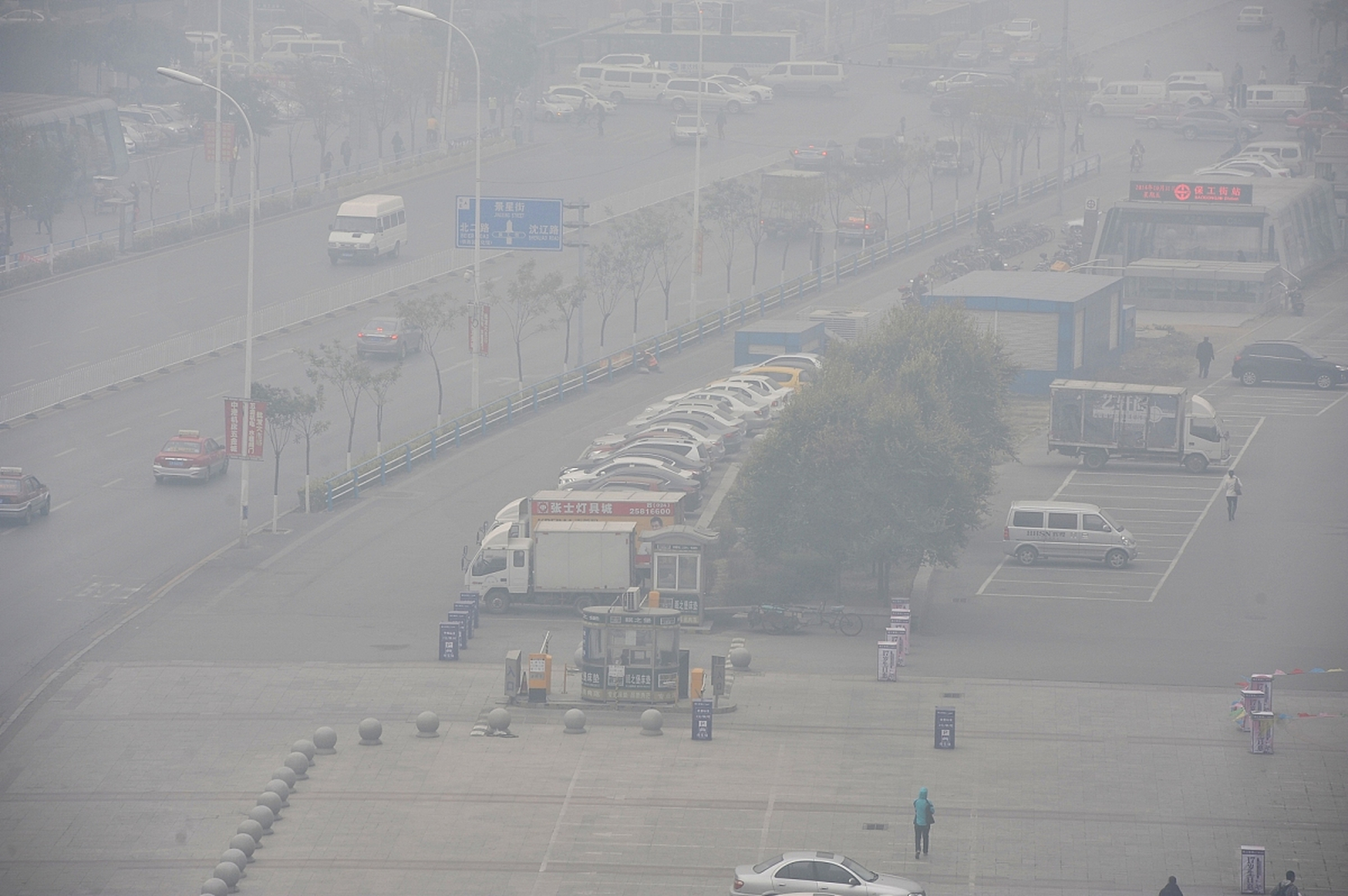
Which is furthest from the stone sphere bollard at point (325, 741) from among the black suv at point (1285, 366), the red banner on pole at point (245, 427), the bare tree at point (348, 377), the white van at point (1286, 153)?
the white van at point (1286, 153)

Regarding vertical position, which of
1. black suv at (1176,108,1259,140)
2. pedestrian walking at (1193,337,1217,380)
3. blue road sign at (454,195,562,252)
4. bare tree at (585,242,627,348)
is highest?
black suv at (1176,108,1259,140)

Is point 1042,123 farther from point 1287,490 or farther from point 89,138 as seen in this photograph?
point 1287,490

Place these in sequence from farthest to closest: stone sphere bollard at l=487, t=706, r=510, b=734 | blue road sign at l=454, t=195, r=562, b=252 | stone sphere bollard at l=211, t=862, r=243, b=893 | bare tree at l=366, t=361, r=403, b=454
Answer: blue road sign at l=454, t=195, r=562, b=252
bare tree at l=366, t=361, r=403, b=454
stone sphere bollard at l=487, t=706, r=510, b=734
stone sphere bollard at l=211, t=862, r=243, b=893

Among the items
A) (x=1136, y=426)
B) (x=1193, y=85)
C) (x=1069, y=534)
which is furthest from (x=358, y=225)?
(x=1193, y=85)

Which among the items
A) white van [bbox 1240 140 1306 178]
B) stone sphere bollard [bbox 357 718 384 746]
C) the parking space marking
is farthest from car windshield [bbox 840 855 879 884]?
white van [bbox 1240 140 1306 178]

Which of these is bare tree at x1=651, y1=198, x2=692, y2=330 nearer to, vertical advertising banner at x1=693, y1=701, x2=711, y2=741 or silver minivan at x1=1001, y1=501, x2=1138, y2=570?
silver minivan at x1=1001, y1=501, x2=1138, y2=570

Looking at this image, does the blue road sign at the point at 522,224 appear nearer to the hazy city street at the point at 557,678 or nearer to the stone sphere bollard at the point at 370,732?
the hazy city street at the point at 557,678

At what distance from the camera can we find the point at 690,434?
54125 mm

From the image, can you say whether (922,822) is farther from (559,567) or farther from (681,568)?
(559,567)

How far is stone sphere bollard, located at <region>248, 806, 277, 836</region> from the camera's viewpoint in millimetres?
31031

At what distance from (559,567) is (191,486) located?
14018mm

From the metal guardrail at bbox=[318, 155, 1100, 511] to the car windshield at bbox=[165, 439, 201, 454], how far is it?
3740 mm

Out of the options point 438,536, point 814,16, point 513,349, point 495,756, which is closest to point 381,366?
point 513,349

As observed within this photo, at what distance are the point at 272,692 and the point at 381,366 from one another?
2752 centimetres
